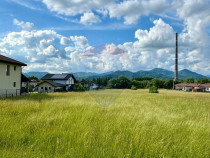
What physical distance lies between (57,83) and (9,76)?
35.8 m

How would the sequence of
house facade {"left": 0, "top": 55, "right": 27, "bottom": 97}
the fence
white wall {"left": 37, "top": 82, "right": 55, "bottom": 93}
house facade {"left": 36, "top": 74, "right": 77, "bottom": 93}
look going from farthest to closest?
house facade {"left": 36, "top": 74, "right": 77, "bottom": 93} < white wall {"left": 37, "top": 82, "right": 55, "bottom": 93} < house facade {"left": 0, "top": 55, "right": 27, "bottom": 97} < the fence

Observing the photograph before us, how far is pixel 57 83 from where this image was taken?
6066 cm

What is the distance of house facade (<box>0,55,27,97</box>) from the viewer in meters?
23.3

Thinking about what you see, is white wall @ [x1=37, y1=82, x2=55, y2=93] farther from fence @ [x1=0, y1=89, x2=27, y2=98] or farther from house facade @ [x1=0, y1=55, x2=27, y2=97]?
fence @ [x1=0, y1=89, x2=27, y2=98]

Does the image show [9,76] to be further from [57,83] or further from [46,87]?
[57,83]

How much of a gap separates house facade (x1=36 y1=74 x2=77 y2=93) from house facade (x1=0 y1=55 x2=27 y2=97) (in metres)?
24.6

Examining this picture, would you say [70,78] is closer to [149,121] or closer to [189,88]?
[149,121]

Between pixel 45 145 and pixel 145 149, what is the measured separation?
251 cm

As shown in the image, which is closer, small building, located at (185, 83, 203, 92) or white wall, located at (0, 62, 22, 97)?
white wall, located at (0, 62, 22, 97)

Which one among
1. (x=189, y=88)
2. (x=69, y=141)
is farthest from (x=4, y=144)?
(x=189, y=88)

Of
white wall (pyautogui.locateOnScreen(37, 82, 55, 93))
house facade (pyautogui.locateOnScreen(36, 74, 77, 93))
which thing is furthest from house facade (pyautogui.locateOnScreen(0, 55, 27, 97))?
house facade (pyautogui.locateOnScreen(36, 74, 77, 93))

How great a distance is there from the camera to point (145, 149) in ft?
11.2

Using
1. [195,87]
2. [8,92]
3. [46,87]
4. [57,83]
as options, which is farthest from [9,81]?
[195,87]

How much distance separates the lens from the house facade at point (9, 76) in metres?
23.3
